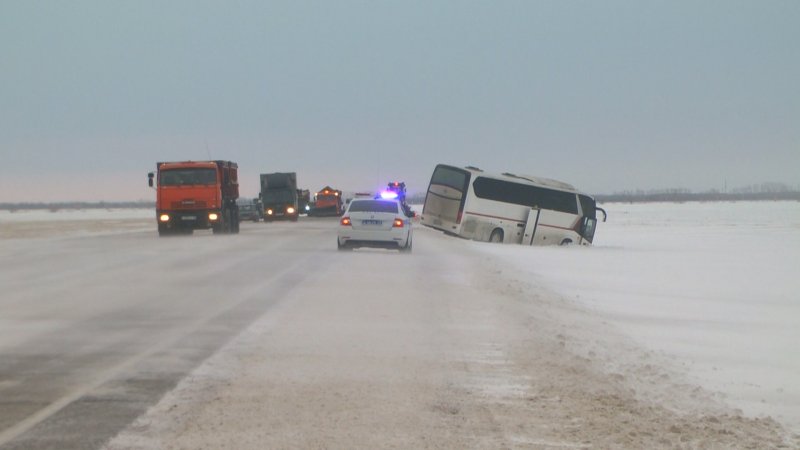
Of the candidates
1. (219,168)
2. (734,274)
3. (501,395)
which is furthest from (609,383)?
(219,168)

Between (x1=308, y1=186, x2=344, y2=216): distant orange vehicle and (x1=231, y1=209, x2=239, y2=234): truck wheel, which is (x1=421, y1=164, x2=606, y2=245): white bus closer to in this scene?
(x1=231, y1=209, x2=239, y2=234): truck wheel

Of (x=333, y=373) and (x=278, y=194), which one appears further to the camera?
(x=278, y=194)

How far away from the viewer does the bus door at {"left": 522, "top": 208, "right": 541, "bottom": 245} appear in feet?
113

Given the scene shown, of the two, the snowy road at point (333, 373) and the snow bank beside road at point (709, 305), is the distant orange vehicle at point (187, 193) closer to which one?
the snow bank beside road at point (709, 305)

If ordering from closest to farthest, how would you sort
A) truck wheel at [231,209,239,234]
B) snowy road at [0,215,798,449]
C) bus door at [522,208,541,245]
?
1. snowy road at [0,215,798,449]
2. bus door at [522,208,541,245]
3. truck wheel at [231,209,239,234]

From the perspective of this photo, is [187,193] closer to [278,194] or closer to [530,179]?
[530,179]

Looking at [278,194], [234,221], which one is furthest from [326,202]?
[234,221]

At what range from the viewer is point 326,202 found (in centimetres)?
7856

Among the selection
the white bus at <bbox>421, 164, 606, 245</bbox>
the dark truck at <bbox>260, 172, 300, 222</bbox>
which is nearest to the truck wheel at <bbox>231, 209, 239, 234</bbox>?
the white bus at <bbox>421, 164, 606, 245</bbox>

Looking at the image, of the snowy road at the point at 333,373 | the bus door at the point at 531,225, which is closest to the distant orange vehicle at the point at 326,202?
the bus door at the point at 531,225

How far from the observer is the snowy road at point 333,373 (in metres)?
5.94

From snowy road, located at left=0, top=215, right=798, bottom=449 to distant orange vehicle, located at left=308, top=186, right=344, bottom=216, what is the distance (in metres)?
62.8

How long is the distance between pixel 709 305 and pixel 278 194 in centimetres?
4936

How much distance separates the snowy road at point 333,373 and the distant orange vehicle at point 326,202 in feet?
206
